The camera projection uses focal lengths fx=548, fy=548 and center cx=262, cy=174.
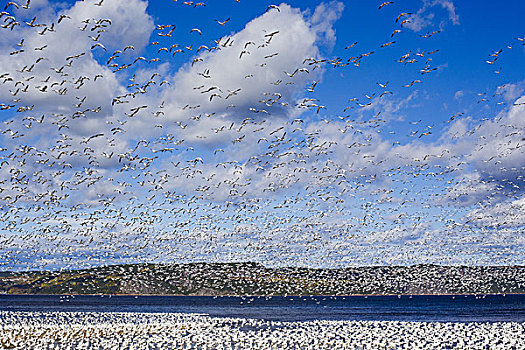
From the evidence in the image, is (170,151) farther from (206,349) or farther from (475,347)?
(475,347)

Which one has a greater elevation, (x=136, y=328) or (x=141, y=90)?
(x=141, y=90)

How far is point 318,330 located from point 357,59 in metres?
42.1

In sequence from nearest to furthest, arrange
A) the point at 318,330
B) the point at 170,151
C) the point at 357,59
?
the point at 357,59
the point at 170,151
the point at 318,330

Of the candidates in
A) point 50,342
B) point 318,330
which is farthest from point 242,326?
point 50,342

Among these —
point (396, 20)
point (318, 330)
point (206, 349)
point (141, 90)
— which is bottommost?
point (206, 349)

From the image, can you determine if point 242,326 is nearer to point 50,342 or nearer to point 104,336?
point 104,336

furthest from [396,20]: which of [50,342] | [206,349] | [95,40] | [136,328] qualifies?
[136,328]

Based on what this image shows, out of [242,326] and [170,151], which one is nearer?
[170,151]

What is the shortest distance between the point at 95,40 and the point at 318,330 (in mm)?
45224

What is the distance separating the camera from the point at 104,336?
58281 mm

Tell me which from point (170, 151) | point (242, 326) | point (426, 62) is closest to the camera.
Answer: point (426, 62)

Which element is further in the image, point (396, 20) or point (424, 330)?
point (424, 330)

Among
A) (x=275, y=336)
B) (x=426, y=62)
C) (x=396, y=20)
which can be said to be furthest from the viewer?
(x=275, y=336)

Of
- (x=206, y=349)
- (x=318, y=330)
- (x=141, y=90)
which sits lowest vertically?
(x=206, y=349)
